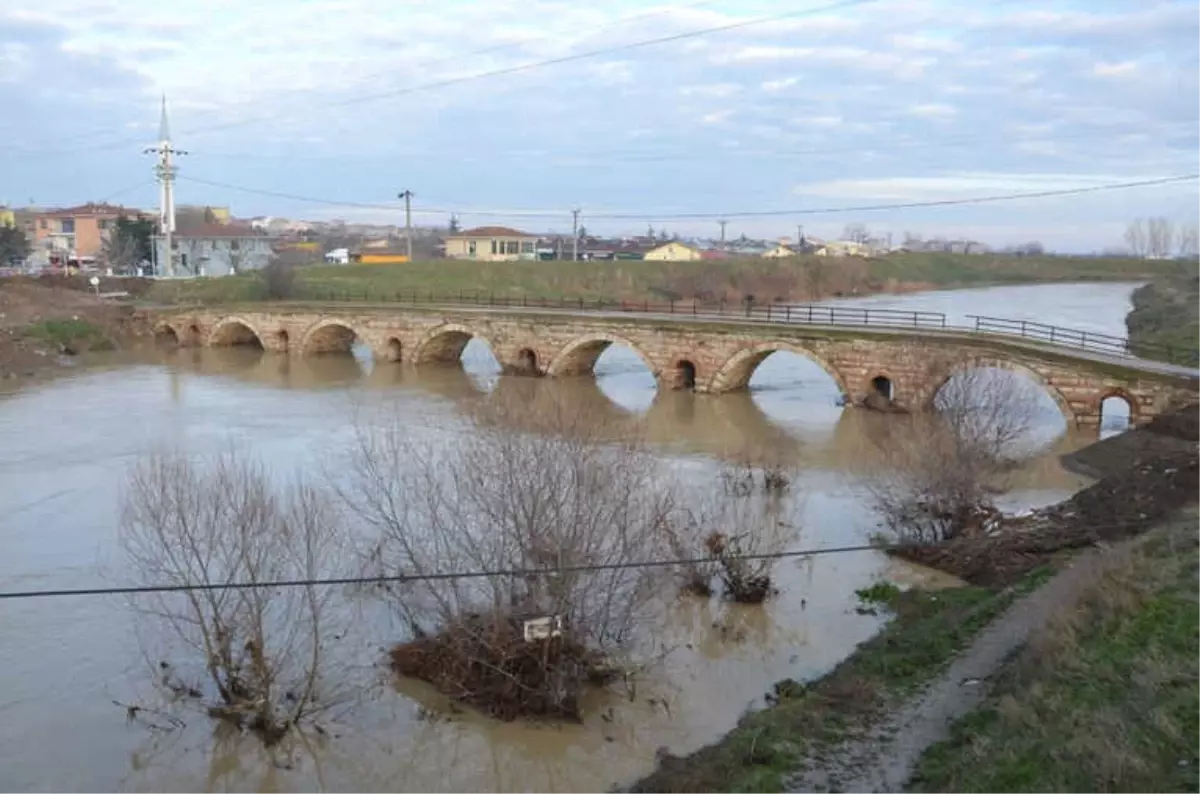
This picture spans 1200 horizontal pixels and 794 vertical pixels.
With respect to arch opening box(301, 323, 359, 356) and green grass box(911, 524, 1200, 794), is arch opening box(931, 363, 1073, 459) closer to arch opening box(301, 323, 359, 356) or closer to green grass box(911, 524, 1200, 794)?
green grass box(911, 524, 1200, 794)

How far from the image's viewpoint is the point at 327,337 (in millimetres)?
50156

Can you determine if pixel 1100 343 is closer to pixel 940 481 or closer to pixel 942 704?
pixel 940 481

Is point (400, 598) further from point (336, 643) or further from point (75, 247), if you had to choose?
point (75, 247)

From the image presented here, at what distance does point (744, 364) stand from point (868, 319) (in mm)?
6990

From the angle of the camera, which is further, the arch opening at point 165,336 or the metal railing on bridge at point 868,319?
the arch opening at point 165,336

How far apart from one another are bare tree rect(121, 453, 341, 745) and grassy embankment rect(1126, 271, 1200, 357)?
89.5 ft

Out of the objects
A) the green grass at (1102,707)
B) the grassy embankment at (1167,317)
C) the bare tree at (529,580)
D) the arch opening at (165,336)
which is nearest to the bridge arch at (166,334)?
the arch opening at (165,336)

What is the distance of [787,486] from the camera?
70.9 ft

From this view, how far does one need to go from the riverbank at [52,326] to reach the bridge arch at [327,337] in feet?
32.3

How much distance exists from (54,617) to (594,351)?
27.1 meters

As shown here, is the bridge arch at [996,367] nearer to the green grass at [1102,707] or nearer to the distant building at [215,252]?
the green grass at [1102,707]

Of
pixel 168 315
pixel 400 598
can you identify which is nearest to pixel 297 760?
pixel 400 598

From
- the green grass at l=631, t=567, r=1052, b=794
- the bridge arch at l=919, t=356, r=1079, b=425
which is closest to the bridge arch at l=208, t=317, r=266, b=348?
the bridge arch at l=919, t=356, r=1079, b=425

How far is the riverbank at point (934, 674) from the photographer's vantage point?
10242 millimetres
